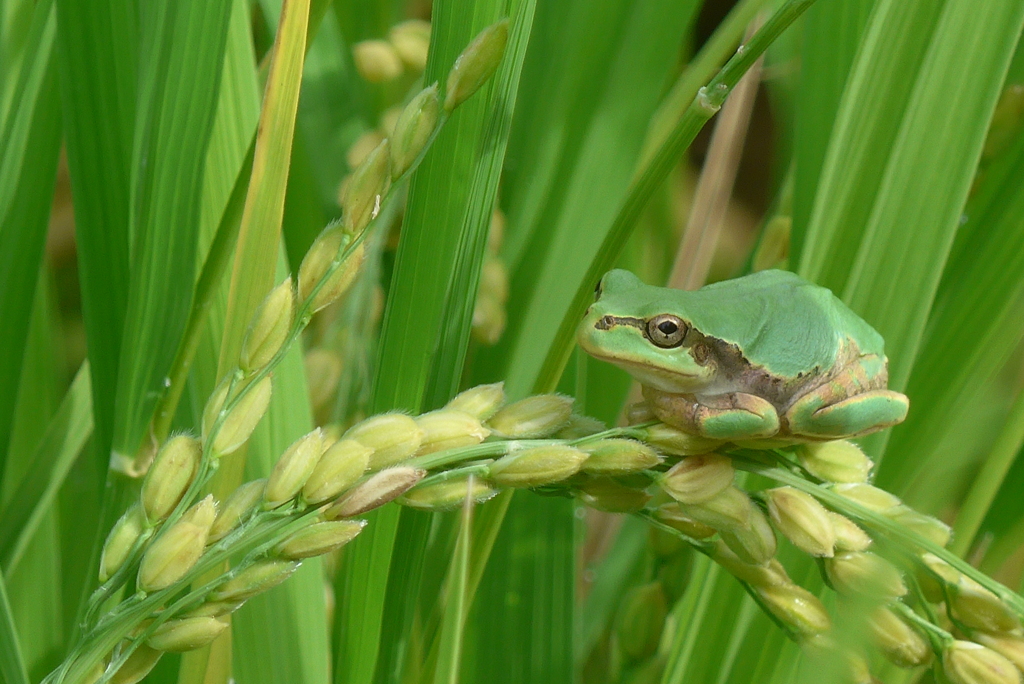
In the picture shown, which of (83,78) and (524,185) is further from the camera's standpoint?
(524,185)

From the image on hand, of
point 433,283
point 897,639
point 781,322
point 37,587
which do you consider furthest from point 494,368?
point 37,587

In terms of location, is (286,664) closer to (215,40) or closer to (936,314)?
(215,40)

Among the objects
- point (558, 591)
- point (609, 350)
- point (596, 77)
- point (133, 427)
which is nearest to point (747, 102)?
point (596, 77)

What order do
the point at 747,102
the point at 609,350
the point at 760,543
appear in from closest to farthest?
1. the point at 760,543
2. the point at 609,350
3. the point at 747,102

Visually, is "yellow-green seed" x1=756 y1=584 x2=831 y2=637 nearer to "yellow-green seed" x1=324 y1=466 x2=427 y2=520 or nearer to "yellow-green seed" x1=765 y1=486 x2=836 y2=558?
"yellow-green seed" x1=765 y1=486 x2=836 y2=558

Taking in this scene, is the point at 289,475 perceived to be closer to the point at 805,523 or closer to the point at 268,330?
the point at 268,330

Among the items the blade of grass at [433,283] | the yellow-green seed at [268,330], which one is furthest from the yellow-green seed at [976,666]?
the yellow-green seed at [268,330]

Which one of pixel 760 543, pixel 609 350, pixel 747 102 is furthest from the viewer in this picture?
pixel 747 102

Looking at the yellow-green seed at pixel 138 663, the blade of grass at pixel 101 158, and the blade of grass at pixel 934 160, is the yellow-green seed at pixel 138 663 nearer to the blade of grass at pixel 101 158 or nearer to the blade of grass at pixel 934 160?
the blade of grass at pixel 101 158
